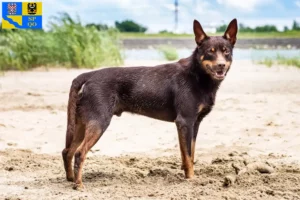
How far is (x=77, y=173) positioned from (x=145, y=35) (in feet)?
138

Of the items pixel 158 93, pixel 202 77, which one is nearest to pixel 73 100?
pixel 158 93

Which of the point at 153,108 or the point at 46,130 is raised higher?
the point at 153,108

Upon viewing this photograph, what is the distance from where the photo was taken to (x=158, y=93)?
7.90m

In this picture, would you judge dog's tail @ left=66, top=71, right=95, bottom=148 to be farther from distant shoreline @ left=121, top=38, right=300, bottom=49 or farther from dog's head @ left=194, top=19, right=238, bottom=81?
distant shoreline @ left=121, top=38, right=300, bottom=49

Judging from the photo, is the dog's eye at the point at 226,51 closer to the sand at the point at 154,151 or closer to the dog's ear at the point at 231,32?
the dog's ear at the point at 231,32

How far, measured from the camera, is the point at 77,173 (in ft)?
24.7

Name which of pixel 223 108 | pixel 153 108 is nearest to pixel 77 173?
pixel 153 108

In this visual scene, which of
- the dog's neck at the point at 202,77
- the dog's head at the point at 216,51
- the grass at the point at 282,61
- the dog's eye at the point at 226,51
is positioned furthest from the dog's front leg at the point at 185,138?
the grass at the point at 282,61

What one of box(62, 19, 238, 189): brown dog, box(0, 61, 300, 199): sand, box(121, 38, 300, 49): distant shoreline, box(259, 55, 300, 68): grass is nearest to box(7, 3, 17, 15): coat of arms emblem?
box(0, 61, 300, 199): sand

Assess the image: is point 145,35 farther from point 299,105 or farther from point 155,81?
point 155,81

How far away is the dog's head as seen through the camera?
7637mm

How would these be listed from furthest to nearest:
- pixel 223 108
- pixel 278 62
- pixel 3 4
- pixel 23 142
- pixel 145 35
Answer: pixel 145 35 → pixel 278 62 → pixel 3 4 → pixel 223 108 → pixel 23 142

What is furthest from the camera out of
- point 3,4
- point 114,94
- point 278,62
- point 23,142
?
point 278,62

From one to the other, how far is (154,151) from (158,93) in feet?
6.91
